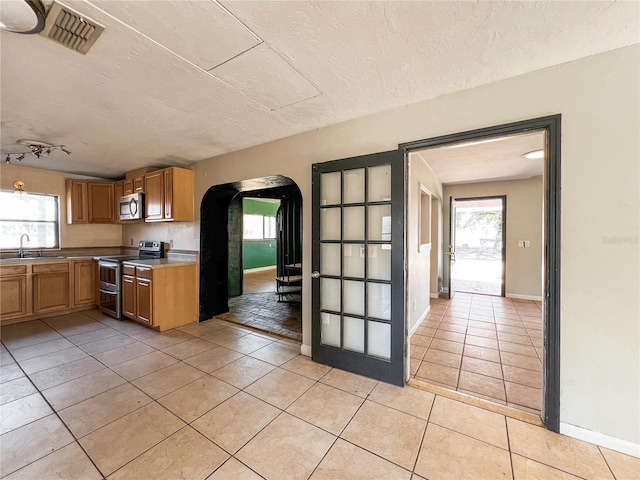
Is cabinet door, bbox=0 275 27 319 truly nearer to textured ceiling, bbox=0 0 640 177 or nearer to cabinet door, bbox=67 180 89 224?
cabinet door, bbox=67 180 89 224

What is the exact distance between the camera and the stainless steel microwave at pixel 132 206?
4.22 m

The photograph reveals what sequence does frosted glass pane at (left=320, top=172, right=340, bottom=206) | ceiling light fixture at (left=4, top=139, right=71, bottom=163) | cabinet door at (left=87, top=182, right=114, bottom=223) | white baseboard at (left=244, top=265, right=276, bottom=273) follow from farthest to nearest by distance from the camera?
white baseboard at (left=244, top=265, right=276, bottom=273)
cabinet door at (left=87, top=182, right=114, bottom=223)
ceiling light fixture at (left=4, top=139, right=71, bottom=163)
frosted glass pane at (left=320, top=172, right=340, bottom=206)

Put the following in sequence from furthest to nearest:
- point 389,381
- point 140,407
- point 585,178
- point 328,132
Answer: point 328,132 → point 389,381 → point 140,407 → point 585,178

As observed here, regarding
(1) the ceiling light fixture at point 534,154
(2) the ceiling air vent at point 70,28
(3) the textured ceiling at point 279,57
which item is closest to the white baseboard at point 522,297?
(1) the ceiling light fixture at point 534,154

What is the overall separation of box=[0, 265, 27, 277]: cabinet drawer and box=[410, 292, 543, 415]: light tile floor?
5.48 metres

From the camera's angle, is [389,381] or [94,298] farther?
[94,298]

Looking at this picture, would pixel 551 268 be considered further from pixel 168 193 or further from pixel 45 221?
pixel 45 221

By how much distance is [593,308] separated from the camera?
1646mm

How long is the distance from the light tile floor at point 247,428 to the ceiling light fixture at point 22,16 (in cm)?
237

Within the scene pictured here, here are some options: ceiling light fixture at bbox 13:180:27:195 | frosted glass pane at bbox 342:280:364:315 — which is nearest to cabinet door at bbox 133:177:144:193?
ceiling light fixture at bbox 13:180:27:195

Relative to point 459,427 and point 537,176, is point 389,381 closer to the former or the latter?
point 459,427

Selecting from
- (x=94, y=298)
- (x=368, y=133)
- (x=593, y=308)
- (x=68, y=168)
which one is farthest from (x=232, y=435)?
(x=68, y=168)

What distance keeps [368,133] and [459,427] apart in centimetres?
244

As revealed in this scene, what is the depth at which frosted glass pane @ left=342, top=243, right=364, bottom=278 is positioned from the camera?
2486 millimetres
